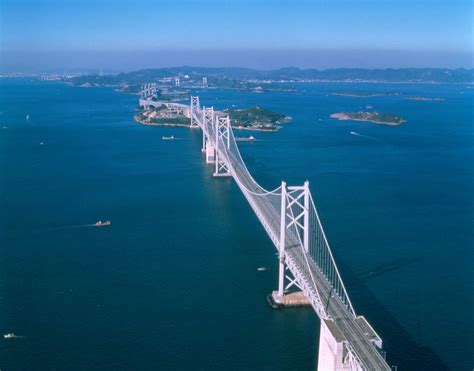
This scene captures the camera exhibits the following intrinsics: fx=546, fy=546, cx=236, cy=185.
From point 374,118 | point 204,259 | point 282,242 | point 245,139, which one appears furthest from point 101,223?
point 374,118

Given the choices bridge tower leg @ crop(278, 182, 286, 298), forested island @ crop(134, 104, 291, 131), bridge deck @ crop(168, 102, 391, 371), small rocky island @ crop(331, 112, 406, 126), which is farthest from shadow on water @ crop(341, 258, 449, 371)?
small rocky island @ crop(331, 112, 406, 126)

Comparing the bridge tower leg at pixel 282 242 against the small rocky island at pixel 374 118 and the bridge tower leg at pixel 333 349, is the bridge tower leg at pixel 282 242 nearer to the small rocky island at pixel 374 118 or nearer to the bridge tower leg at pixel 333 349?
the bridge tower leg at pixel 333 349

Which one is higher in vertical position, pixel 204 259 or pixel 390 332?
pixel 204 259

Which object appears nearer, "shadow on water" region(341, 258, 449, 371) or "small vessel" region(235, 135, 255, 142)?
"shadow on water" region(341, 258, 449, 371)

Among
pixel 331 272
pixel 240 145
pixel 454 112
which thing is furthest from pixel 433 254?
pixel 454 112

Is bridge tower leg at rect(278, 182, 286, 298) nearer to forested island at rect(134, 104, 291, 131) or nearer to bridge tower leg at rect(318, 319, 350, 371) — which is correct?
bridge tower leg at rect(318, 319, 350, 371)

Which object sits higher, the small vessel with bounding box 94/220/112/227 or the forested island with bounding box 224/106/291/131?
the forested island with bounding box 224/106/291/131

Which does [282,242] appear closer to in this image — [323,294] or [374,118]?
[323,294]
